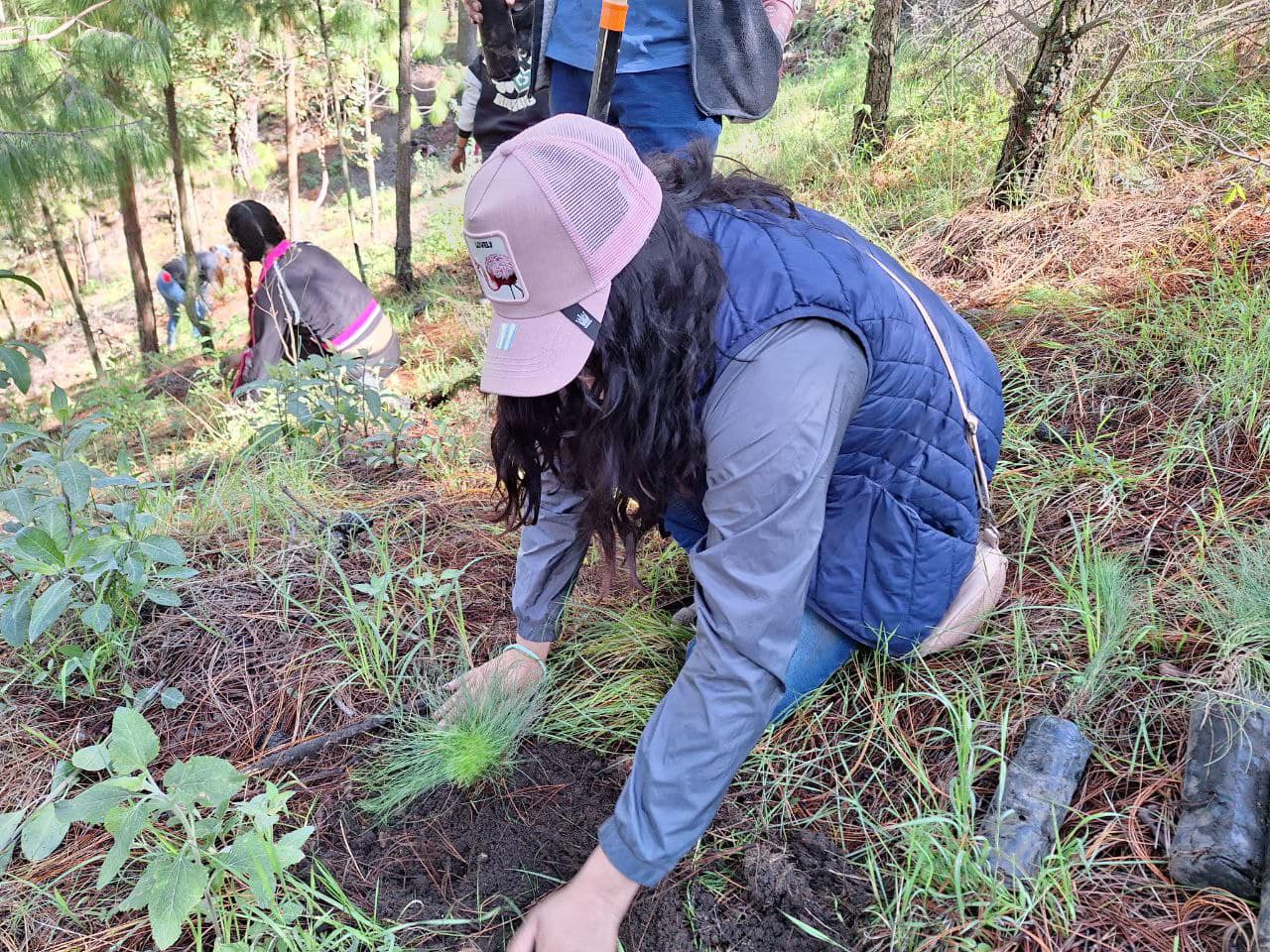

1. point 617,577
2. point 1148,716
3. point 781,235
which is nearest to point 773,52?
point 781,235

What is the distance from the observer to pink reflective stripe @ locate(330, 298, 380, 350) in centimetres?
→ 392

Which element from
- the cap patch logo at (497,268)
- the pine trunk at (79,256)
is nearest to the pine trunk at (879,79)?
the cap patch logo at (497,268)

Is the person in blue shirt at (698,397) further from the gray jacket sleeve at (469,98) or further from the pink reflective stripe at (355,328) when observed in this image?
the pink reflective stripe at (355,328)

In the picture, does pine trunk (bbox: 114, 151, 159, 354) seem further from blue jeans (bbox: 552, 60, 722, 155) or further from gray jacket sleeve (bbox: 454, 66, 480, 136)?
blue jeans (bbox: 552, 60, 722, 155)

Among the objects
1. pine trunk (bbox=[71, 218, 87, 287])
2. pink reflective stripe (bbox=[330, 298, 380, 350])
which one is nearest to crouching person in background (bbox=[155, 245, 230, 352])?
pine trunk (bbox=[71, 218, 87, 287])

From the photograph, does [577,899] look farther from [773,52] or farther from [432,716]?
[773,52]

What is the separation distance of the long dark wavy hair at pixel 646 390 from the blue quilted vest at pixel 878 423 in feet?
0.18

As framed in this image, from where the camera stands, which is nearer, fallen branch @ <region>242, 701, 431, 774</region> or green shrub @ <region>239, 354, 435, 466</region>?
fallen branch @ <region>242, 701, 431, 774</region>

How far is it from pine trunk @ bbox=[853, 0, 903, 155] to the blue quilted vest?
3.15m

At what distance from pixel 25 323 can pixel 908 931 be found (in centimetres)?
1962

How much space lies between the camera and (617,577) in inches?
72.9

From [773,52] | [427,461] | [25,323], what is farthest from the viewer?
[25,323]

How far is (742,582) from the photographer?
1121mm

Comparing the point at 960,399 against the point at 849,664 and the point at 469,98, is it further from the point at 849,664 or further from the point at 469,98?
the point at 469,98
